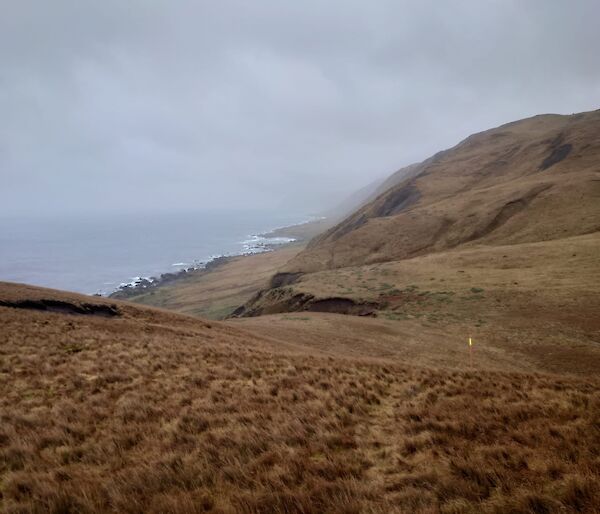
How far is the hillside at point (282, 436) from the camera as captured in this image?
4.77 metres

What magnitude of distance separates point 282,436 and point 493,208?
54.2 m

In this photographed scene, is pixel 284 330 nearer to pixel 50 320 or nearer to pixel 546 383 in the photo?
pixel 50 320

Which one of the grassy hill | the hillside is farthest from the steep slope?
the hillside

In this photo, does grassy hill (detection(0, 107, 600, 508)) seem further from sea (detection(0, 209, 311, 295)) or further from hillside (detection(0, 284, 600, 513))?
sea (detection(0, 209, 311, 295))

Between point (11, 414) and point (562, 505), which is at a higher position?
point (11, 414)

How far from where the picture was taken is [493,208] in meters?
52.0

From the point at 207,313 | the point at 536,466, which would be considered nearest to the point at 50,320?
the point at 536,466

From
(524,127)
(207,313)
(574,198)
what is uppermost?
(524,127)

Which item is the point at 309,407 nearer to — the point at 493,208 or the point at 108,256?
the point at 493,208

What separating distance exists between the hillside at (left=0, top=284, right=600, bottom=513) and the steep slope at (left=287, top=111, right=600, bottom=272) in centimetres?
4031

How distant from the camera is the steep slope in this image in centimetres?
4503

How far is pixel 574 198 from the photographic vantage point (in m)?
45.9

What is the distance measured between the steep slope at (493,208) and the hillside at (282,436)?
40.3 m

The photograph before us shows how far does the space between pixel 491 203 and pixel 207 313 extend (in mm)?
45195
